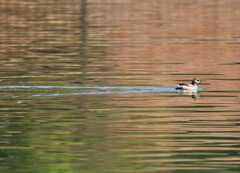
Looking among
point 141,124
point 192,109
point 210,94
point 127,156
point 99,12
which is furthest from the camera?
point 99,12

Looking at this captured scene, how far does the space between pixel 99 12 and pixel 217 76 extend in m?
45.4

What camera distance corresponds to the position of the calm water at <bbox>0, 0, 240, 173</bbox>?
2366 centimetres

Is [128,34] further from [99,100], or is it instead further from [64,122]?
[64,122]

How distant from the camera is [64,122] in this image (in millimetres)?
28781

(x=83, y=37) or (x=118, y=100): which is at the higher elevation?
(x=118, y=100)

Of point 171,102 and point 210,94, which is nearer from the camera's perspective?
point 171,102

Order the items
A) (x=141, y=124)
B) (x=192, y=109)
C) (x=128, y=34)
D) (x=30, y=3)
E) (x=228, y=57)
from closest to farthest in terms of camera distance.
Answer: (x=141, y=124) → (x=192, y=109) → (x=228, y=57) → (x=128, y=34) → (x=30, y=3)

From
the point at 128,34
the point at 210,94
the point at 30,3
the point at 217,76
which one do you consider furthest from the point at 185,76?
the point at 30,3

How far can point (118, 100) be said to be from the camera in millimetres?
33250

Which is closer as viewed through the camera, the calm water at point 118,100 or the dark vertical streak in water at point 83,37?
the calm water at point 118,100

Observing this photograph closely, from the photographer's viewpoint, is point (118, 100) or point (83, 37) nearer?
point (118, 100)

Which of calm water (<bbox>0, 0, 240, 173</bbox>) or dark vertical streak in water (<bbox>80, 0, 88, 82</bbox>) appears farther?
dark vertical streak in water (<bbox>80, 0, 88, 82</bbox>)

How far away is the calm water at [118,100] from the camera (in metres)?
23.7

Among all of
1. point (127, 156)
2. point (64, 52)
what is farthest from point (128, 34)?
point (127, 156)
